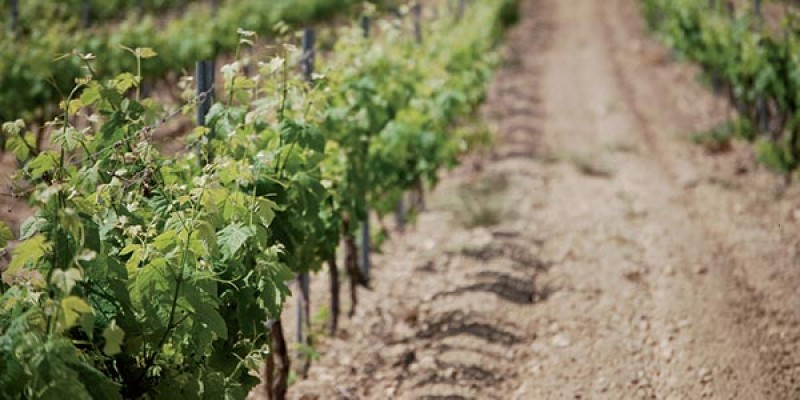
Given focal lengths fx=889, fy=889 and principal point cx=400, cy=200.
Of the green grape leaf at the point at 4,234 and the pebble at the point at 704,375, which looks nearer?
the green grape leaf at the point at 4,234

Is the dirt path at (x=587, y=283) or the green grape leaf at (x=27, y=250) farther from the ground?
the green grape leaf at (x=27, y=250)

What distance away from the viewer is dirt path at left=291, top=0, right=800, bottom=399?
4.96m

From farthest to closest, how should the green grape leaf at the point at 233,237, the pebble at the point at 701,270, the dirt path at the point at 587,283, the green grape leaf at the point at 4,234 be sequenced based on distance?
the pebble at the point at 701,270 → the dirt path at the point at 587,283 → the green grape leaf at the point at 233,237 → the green grape leaf at the point at 4,234

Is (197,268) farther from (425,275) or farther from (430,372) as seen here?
(425,275)

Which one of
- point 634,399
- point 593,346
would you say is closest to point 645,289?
point 593,346

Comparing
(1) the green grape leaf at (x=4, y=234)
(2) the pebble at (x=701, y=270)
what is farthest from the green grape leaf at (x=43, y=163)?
(2) the pebble at (x=701, y=270)

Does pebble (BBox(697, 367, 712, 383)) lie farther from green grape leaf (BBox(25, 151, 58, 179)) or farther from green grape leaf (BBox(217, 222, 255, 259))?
green grape leaf (BBox(25, 151, 58, 179))

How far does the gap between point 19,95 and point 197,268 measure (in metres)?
6.57

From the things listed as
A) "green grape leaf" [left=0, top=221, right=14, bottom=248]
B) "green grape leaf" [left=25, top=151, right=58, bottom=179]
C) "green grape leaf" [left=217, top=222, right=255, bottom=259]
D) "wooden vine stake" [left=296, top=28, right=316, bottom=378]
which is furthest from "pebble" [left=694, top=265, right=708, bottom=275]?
"green grape leaf" [left=0, top=221, right=14, bottom=248]

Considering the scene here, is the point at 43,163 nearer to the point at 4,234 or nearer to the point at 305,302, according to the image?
the point at 4,234

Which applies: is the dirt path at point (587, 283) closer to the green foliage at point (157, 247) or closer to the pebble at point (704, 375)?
the pebble at point (704, 375)

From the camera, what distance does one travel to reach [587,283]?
20.7 ft

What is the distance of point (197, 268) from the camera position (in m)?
3.04

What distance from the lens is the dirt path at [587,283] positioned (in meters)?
4.96
